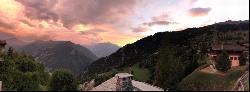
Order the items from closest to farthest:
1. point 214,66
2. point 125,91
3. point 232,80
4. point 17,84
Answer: point 125,91 → point 232,80 → point 214,66 → point 17,84

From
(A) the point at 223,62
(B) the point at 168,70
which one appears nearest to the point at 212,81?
(A) the point at 223,62

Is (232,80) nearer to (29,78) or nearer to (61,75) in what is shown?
(61,75)

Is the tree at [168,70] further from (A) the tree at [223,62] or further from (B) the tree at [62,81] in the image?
(B) the tree at [62,81]

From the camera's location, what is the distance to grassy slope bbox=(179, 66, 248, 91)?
9169 centimetres

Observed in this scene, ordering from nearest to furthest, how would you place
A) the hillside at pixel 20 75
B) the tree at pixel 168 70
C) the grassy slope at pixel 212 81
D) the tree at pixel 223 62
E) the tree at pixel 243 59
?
the grassy slope at pixel 212 81 < the tree at pixel 168 70 < the tree at pixel 223 62 < the tree at pixel 243 59 < the hillside at pixel 20 75

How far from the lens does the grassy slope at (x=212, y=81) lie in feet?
301

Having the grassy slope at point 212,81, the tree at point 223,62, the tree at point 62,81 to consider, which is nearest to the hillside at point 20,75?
the tree at point 62,81

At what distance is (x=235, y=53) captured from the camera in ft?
370

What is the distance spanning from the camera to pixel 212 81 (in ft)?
Result: 315

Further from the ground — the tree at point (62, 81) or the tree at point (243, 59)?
the tree at point (243, 59)

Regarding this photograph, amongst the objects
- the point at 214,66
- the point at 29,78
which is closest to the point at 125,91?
the point at 214,66

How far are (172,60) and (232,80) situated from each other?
17050 millimetres

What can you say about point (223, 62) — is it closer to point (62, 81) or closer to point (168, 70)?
point (168, 70)

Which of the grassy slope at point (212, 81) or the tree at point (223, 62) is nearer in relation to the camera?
the grassy slope at point (212, 81)
